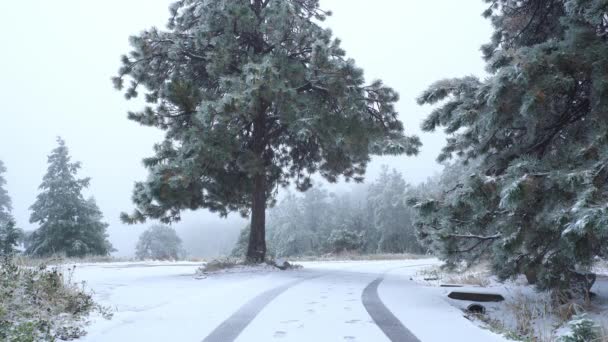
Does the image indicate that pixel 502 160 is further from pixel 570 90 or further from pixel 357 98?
pixel 357 98

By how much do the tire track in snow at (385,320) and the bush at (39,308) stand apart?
3.40 m

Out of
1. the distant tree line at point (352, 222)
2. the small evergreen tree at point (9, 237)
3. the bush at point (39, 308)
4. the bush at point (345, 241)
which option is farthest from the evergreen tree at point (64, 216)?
the bush at point (39, 308)

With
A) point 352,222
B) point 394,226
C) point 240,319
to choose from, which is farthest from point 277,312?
point 352,222

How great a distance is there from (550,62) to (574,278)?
3.36 metres

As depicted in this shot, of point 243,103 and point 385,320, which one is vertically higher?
point 243,103

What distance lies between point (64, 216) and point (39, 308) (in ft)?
91.0

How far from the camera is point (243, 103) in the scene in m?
10.4

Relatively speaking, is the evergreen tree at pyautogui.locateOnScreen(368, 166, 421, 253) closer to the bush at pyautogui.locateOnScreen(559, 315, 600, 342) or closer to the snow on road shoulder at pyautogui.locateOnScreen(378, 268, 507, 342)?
the snow on road shoulder at pyautogui.locateOnScreen(378, 268, 507, 342)

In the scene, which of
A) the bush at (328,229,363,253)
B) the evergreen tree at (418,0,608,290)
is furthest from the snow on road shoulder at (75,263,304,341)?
the bush at (328,229,363,253)

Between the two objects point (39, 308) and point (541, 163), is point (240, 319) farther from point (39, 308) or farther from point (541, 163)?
point (541, 163)

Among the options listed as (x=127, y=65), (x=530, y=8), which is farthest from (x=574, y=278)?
(x=127, y=65)

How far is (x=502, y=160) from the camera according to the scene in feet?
21.8

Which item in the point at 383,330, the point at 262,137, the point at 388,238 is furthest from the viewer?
the point at 388,238

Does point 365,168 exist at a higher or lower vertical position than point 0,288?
higher
